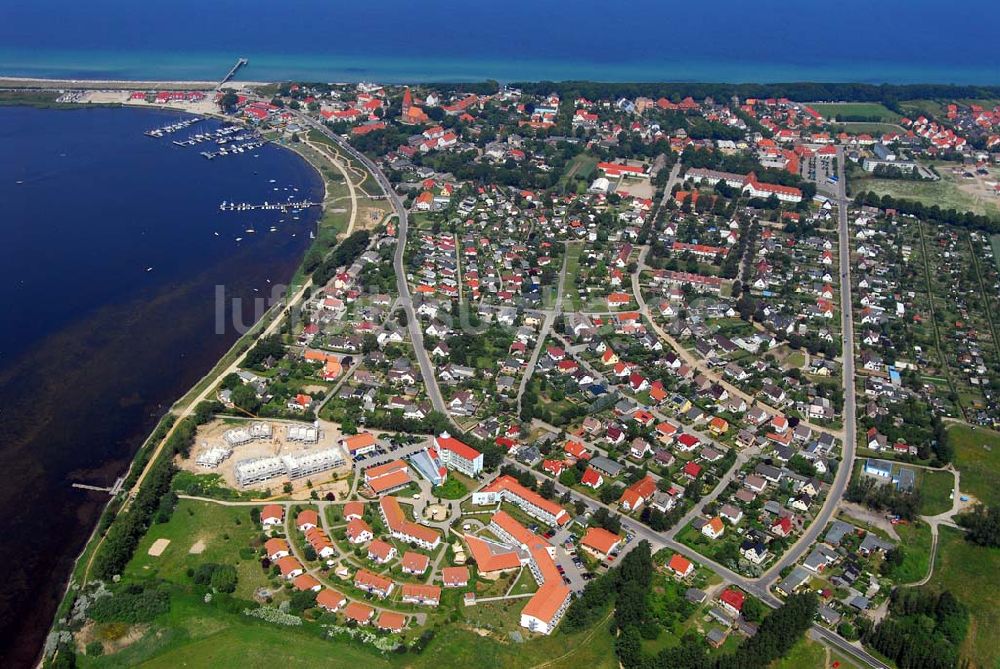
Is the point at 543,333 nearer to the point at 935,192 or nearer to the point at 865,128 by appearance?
the point at 935,192

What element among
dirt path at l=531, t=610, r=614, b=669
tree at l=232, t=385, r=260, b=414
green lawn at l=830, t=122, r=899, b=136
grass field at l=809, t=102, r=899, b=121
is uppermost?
Result: grass field at l=809, t=102, r=899, b=121

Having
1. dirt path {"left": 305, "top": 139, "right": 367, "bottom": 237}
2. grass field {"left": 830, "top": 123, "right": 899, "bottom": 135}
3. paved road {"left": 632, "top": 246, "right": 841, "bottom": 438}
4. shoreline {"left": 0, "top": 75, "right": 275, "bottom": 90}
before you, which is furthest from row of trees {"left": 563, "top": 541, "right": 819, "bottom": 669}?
shoreline {"left": 0, "top": 75, "right": 275, "bottom": 90}

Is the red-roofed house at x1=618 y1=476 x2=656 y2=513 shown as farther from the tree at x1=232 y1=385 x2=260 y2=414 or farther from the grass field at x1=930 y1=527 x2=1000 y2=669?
the tree at x1=232 y1=385 x2=260 y2=414

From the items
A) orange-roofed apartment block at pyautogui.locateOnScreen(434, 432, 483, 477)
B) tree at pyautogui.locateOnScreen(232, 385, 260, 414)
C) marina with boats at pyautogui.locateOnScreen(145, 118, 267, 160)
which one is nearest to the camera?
orange-roofed apartment block at pyautogui.locateOnScreen(434, 432, 483, 477)

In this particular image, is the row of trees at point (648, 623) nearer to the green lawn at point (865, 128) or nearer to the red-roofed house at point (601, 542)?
the red-roofed house at point (601, 542)

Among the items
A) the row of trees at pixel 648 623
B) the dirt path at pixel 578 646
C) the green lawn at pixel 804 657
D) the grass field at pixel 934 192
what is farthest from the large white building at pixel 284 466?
the grass field at pixel 934 192

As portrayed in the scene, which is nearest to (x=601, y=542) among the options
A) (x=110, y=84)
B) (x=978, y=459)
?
(x=978, y=459)
